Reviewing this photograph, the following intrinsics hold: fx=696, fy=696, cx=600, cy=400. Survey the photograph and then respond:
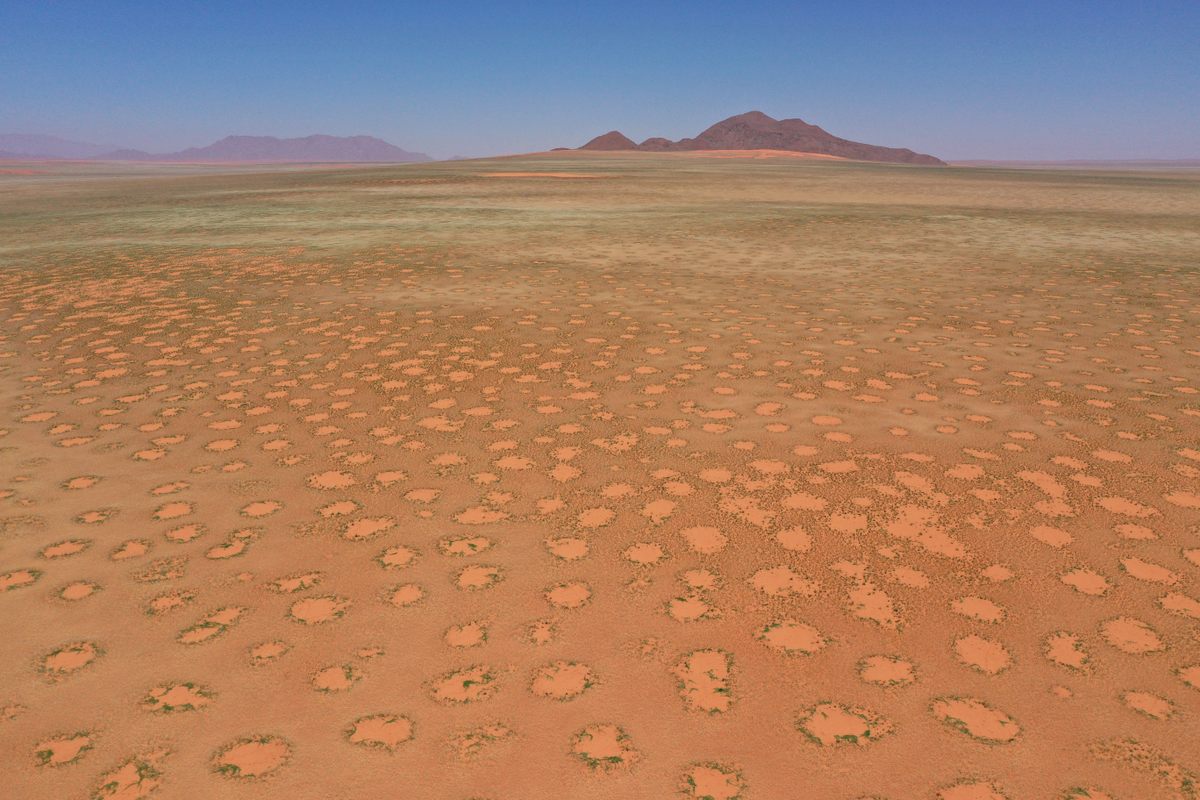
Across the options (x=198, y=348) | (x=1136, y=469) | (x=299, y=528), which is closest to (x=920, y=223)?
(x=1136, y=469)

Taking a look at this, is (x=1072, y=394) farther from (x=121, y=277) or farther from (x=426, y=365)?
(x=121, y=277)

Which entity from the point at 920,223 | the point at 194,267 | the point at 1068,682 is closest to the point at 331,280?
the point at 194,267

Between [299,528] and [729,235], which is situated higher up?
[729,235]

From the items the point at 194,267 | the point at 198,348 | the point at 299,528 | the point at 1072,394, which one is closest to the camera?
the point at 299,528

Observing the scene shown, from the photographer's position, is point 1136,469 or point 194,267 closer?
point 1136,469

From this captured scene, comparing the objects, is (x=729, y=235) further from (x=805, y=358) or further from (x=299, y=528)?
(x=299, y=528)

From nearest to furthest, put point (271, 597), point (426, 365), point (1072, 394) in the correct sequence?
point (271, 597), point (1072, 394), point (426, 365)
